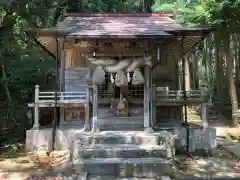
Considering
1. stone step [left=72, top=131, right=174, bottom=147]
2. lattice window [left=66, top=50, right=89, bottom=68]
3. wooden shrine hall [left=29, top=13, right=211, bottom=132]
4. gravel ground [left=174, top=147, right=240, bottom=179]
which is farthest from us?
lattice window [left=66, top=50, right=89, bottom=68]

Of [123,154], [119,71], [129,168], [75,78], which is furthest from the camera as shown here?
[75,78]

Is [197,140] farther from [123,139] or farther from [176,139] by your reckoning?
[123,139]

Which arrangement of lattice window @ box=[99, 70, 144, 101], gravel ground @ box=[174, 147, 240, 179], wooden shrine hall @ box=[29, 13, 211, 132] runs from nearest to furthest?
gravel ground @ box=[174, 147, 240, 179]
wooden shrine hall @ box=[29, 13, 211, 132]
lattice window @ box=[99, 70, 144, 101]

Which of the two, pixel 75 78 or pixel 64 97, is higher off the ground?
pixel 75 78

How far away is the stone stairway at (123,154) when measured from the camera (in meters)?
8.99

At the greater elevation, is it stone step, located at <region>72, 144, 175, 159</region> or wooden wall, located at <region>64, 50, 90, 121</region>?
wooden wall, located at <region>64, 50, 90, 121</region>

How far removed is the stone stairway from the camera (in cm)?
899

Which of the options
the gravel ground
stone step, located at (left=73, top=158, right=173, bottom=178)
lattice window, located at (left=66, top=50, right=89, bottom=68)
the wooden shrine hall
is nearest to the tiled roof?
the wooden shrine hall

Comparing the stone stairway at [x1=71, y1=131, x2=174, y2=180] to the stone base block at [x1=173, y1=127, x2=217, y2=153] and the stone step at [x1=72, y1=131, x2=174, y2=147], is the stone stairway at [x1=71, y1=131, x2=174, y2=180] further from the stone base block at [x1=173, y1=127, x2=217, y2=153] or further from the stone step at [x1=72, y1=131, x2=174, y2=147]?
the stone base block at [x1=173, y1=127, x2=217, y2=153]

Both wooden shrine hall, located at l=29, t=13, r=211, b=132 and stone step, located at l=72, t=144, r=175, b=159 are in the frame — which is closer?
stone step, located at l=72, t=144, r=175, b=159

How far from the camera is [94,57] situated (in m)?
11.3

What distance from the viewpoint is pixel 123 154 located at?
31.9ft

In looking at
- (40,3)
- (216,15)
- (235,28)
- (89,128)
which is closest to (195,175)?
(89,128)

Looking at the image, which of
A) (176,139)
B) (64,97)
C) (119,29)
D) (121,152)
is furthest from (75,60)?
(121,152)
